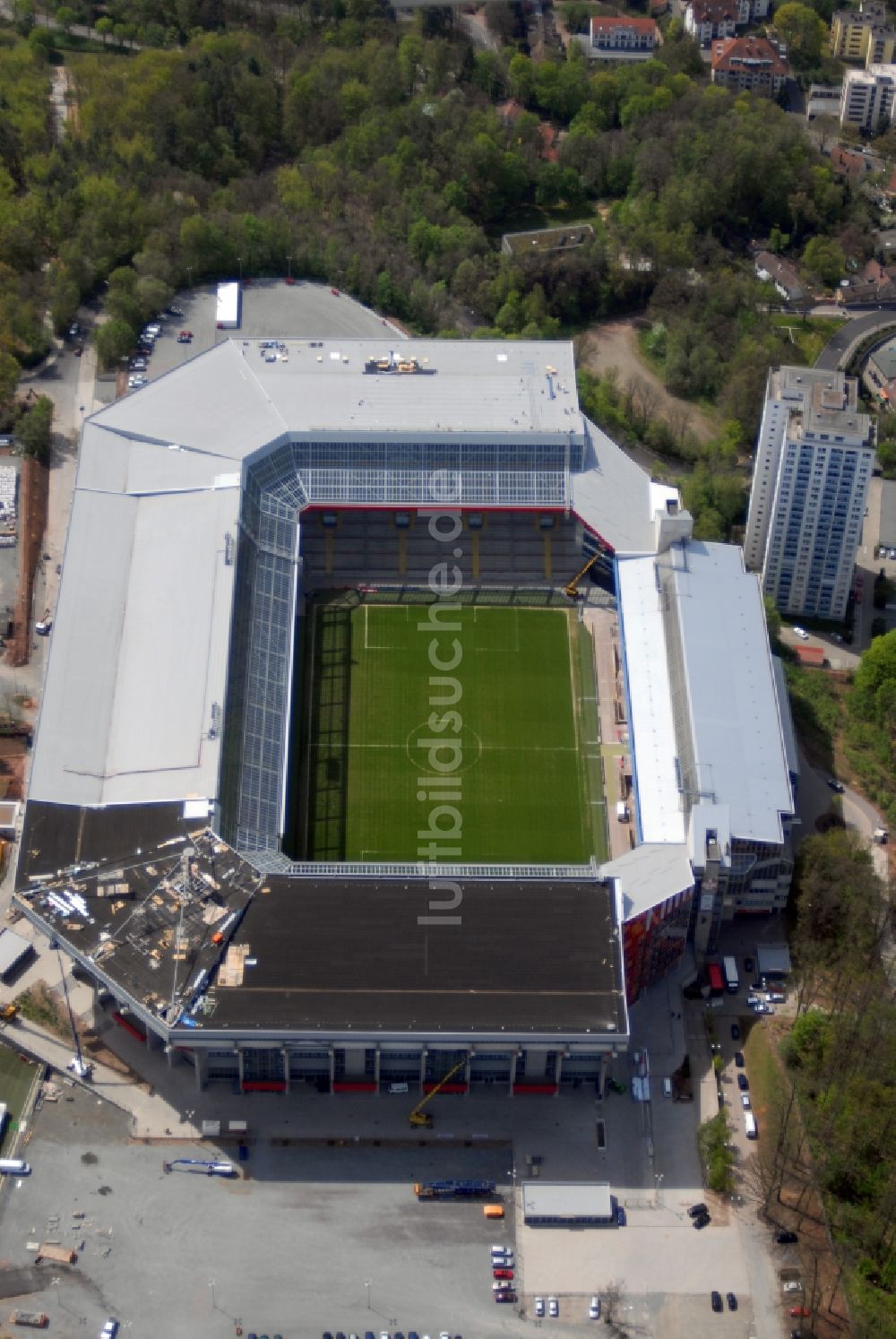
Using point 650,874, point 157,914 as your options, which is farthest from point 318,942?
point 650,874

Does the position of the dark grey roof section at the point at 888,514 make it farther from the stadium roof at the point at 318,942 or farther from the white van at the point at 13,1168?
the white van at the point at 13,1168

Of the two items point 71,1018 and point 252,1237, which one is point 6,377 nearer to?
point 71,1018

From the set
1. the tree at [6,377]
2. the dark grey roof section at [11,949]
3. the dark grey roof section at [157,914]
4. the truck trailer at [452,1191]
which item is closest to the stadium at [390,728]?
the dark grey roof section at [157,914]

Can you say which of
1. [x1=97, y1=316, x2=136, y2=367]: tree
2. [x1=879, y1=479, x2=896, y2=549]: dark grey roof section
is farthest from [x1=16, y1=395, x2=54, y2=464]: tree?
[x1=879, y1=479, x2=896, y2=549]: dark grey roof section

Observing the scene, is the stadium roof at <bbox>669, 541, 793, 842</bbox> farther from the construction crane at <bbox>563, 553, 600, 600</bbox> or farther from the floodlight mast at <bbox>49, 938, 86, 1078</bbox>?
the floodlight mast at <bbox>49, 938, 86, 1078</bbox>

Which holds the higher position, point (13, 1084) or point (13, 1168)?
point (13, 1084)

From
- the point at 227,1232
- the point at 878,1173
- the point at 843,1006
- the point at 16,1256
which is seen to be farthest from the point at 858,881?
the point at 16,1256
